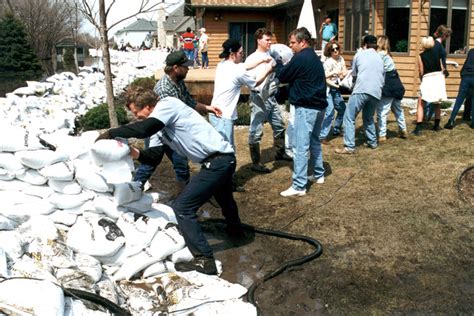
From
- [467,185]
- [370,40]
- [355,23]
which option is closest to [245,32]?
[355,23]

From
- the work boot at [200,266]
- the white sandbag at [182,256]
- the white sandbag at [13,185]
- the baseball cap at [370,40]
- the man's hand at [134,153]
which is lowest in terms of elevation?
the work boot at [200,266]

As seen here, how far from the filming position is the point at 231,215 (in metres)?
5.06

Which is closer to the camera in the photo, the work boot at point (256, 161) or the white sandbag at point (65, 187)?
the white sandbag at point (65, 187)

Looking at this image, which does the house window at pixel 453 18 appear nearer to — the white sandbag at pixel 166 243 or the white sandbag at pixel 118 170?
the white sandbag at pixel 166 243

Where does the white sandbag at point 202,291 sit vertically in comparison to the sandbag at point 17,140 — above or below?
below

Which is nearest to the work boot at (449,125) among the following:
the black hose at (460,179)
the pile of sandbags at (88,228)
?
the black hose at (460,179)

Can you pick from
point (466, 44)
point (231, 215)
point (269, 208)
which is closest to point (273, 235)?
point (231, 215)

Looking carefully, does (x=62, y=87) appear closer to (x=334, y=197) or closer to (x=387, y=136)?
(x=387, y=136)

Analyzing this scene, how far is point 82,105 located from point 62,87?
5.10 ft

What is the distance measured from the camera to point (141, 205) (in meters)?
4.69

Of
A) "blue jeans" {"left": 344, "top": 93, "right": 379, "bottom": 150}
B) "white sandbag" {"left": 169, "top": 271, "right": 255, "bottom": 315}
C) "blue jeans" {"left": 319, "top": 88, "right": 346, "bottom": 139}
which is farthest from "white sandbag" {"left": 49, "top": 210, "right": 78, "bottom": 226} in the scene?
"blue jeans" {"left": 319, "top": 88, "right": 346, "bottom": 139}

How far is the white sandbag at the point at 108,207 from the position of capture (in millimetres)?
4531

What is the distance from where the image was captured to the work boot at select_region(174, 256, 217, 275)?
4305mm

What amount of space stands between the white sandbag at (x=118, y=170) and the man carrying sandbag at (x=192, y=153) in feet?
0.39
